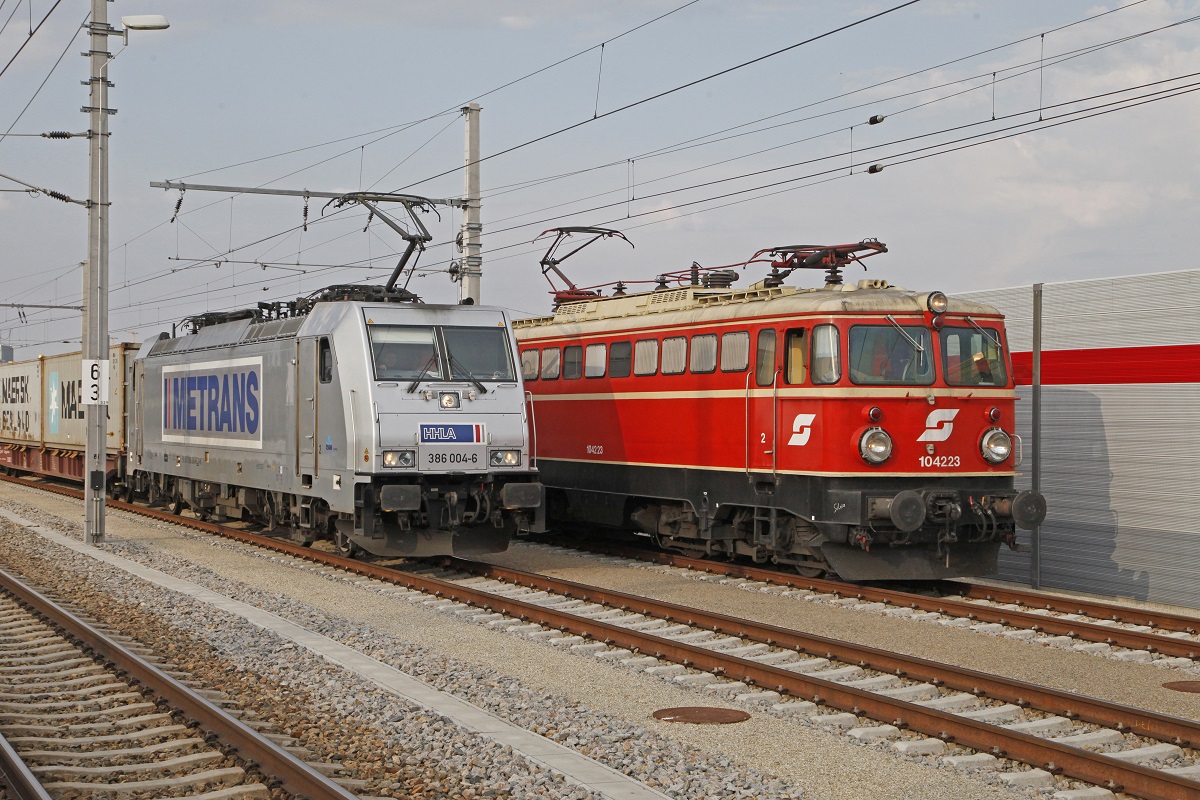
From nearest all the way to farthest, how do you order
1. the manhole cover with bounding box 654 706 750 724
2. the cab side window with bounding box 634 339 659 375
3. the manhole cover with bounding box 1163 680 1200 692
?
the manhole cover with bounding box 654 706 750 724 < the manhole cover with bounding box 1163 680 1200 692 < the cab side window with bounding box 634 339 659 375

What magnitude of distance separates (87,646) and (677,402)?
8.33 meters

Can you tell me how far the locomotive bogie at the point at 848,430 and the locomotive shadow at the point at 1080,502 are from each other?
4.80 feet

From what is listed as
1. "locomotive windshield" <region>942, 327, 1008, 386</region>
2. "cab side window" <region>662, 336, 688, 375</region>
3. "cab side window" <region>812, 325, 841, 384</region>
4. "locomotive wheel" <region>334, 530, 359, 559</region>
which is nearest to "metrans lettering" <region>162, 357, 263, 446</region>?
"locomotive wheel" <region>334, 530, 359, 559</region>

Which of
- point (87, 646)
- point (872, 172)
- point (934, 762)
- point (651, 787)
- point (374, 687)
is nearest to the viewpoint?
point (651, 787)

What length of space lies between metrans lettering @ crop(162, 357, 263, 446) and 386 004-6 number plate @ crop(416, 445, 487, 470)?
4.29m

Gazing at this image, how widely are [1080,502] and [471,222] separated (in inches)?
493

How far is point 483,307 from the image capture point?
56.6ft

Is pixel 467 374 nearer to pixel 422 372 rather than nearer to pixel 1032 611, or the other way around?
pixel 422 372

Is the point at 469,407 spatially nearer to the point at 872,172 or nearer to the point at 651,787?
the point at 872,172

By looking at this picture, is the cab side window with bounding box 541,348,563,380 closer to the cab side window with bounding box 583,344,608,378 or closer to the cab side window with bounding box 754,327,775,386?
the cab side window with bounding box 583,344,608,378

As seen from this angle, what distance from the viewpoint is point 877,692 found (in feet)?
31.9

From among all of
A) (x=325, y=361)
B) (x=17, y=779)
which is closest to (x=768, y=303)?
(x=325, y=361)

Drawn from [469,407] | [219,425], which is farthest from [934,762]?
[219,425]

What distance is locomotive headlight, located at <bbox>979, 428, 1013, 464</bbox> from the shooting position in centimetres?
1500
